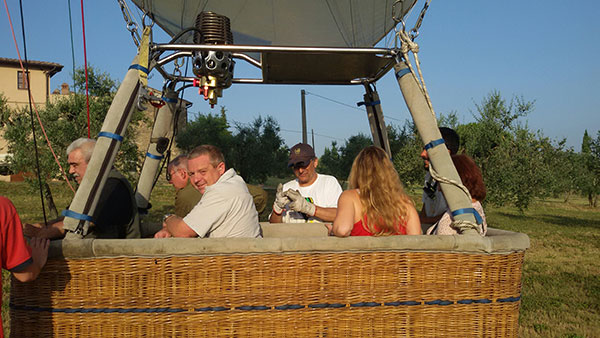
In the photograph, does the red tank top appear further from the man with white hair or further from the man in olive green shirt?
the man in olive green shirt

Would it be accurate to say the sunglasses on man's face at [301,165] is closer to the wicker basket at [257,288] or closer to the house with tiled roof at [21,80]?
the wicker basket at [257,288]

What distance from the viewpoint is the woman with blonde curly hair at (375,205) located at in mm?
2751

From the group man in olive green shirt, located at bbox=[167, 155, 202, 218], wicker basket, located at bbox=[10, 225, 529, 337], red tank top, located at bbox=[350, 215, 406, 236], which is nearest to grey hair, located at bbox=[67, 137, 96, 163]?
wicker basket, located at bbox=[10, 225, 529, 337]

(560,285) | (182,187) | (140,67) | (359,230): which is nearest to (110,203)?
(140,67)

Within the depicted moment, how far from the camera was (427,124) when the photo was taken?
274 centimetres

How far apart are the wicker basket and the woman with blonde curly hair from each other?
14.8 inches

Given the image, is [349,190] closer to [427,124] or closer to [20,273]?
[427,124]

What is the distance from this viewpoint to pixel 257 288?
2.27m

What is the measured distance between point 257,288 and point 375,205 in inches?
35.1

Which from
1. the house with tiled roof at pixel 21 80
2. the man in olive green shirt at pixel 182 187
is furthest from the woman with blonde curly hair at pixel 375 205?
the house with tiled roof at pixel 21 80

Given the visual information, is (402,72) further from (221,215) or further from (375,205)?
(221,215)

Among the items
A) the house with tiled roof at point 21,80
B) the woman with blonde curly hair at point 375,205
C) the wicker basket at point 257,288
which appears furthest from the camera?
the house with tiled roof at point 21,80

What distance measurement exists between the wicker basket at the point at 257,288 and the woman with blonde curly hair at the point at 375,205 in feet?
1.24

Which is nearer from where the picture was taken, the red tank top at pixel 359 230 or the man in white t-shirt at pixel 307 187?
the red tank top at pixel 359 230
